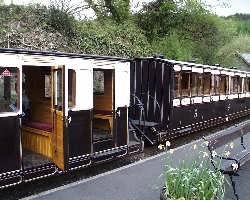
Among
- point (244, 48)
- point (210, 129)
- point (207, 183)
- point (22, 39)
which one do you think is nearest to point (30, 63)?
point (207, 183)

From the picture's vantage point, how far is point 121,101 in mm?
11047

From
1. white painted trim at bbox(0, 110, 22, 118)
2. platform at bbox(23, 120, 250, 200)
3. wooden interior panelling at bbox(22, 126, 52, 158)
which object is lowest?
platform at bbox(23, 120, 250, 200)

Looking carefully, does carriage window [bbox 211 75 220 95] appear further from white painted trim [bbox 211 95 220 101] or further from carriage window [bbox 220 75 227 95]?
carriage window [bbox 220 75 227 95]

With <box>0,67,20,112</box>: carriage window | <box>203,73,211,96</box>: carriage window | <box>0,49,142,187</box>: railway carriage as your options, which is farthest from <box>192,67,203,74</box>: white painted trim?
<box>0,67,20,112</box>: carriage window

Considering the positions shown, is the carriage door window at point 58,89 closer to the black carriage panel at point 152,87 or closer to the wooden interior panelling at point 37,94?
the wooden interior panelling at point 37,94

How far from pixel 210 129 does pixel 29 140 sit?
11.5 m

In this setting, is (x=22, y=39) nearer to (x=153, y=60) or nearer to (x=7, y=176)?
(x=153, y=60)

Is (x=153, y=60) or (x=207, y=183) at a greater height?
(x=153, y=60)

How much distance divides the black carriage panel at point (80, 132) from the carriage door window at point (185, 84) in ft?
21.9

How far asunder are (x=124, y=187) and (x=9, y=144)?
91.6 inches

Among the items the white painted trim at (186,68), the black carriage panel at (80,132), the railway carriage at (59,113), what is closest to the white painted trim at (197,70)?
the white painted trim at (186,68)

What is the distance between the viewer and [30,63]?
831 cm

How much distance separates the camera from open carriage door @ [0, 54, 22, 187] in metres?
7.84

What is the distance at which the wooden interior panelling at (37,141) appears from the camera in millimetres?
9508
